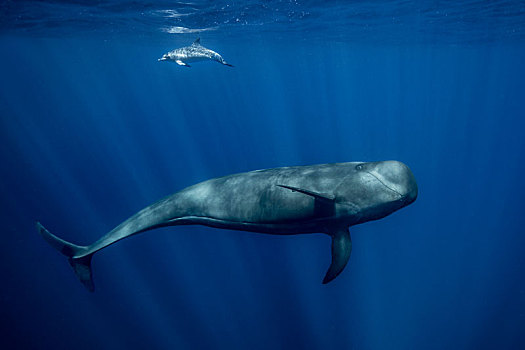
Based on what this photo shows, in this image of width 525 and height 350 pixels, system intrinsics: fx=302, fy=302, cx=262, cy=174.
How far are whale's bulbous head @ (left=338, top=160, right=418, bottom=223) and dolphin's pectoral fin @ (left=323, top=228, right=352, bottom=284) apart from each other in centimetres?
41

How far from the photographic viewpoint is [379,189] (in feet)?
12.9

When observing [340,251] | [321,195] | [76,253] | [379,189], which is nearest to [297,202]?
[321,195]

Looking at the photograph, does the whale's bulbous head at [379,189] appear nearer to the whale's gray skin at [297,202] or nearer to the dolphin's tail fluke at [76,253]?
the whale's gray skin at [297,202]

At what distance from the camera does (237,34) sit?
2806 centimetres

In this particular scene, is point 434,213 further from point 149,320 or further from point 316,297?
point 149,320

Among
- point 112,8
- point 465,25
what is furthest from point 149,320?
point 465,25

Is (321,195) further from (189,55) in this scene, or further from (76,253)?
(189,55)

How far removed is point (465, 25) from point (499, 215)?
17359mm

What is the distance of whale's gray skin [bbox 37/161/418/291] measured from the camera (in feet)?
13.0

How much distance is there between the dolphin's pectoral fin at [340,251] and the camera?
13.8 feet

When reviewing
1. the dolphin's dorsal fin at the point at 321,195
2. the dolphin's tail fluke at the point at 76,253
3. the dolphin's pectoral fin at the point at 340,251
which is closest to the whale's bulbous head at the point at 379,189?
the dolphin's dorsal fin at the point at 321,195

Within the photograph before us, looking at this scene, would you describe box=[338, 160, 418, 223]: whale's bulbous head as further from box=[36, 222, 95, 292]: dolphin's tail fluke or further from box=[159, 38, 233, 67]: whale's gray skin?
box=[159, 38, 233, 67]: whale's gray skin

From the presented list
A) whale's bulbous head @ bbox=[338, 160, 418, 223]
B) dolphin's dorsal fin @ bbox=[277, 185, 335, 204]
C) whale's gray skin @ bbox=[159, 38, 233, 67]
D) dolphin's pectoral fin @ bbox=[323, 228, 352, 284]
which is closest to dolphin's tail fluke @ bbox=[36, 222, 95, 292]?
dolphin's dorsal fin @ bbox=[277, 185, 335, 204]

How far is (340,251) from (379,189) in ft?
3.42
